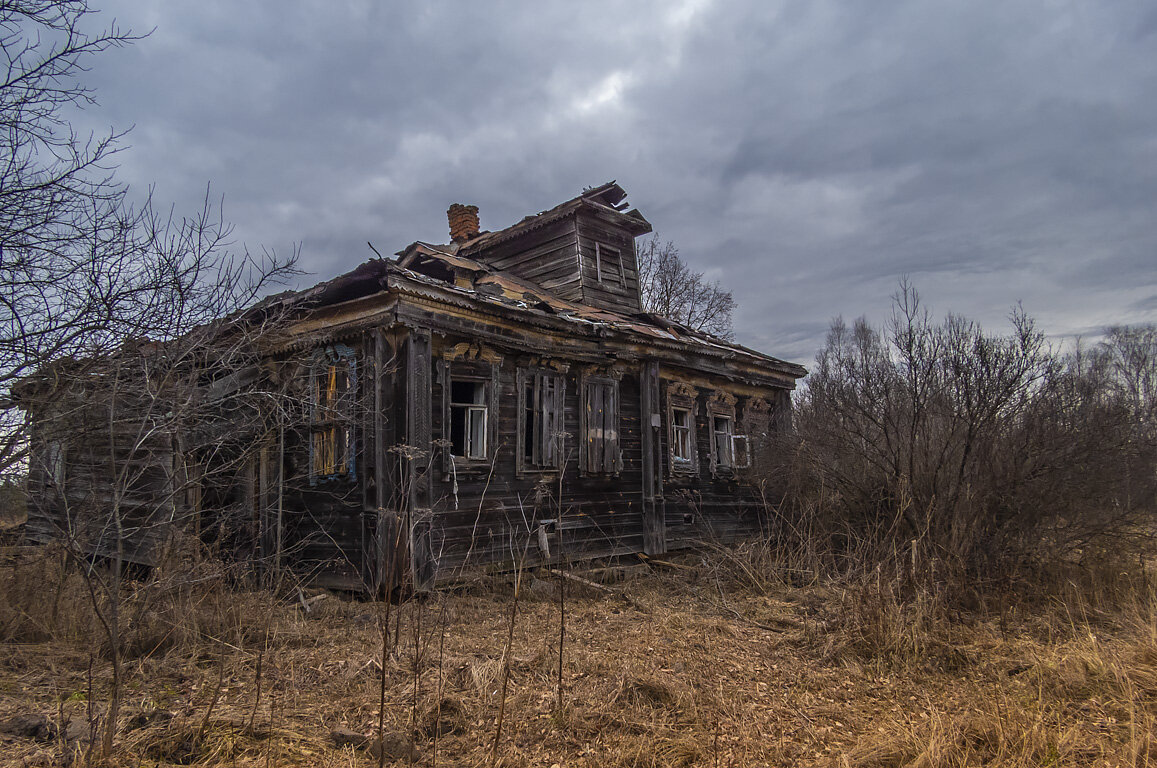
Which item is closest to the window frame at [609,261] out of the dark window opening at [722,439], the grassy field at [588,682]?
the dark window opening at [722,439]

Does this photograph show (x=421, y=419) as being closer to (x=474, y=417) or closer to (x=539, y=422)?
(x=474, y=417)

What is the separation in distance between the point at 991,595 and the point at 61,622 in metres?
8.93

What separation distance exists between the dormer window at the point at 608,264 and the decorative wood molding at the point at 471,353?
5625 mm

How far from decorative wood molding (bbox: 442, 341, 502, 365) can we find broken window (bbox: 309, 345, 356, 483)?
3.97ft

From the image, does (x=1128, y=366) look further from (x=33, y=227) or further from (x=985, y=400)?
(x=33, y=227)

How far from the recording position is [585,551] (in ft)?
34.1

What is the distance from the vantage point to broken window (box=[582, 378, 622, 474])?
10602 mm

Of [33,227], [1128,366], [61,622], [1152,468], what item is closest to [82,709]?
[61,622]

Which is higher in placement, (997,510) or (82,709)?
(997,510)

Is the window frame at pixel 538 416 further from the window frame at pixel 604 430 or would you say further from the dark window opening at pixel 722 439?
the dark window opening at pixel 722 439

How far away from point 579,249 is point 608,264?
37.5 inches

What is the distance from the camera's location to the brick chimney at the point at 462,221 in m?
16.4

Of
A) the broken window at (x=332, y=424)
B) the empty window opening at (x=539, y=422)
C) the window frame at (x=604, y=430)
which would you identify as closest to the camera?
the broken window at (x=332, y=424)

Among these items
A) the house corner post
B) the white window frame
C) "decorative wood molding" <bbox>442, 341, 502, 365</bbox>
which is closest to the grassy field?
the house corner post
